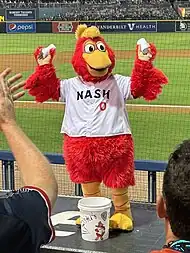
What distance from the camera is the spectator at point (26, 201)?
121 centimetres

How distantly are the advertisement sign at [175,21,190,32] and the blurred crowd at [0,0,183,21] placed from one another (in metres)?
4.48

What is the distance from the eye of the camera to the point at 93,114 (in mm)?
3941

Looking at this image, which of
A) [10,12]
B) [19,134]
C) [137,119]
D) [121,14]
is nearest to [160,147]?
[137,119]

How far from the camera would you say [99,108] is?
3939 millimetres

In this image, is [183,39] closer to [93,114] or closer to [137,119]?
[137,119]

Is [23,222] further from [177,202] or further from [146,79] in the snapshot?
[146,79]

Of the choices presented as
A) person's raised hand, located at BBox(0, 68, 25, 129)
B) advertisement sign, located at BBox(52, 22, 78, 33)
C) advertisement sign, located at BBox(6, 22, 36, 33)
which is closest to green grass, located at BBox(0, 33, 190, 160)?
advertisement sign, located at BBox(52, 22, 78, 33)

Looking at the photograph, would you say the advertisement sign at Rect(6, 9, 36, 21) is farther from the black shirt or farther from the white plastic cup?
the black shirt

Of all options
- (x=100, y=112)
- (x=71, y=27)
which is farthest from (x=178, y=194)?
(x=71, y=27)

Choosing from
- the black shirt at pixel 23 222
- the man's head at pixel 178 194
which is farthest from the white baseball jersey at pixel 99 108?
the black shirt at pixel 23 222

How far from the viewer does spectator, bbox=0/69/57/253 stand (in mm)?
1212

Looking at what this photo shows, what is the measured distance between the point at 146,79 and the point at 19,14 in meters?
17.7

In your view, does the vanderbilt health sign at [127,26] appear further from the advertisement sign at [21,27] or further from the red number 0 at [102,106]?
the red number 0 at [102,106]

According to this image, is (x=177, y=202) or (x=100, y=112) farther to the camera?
(x=100, y=112)
